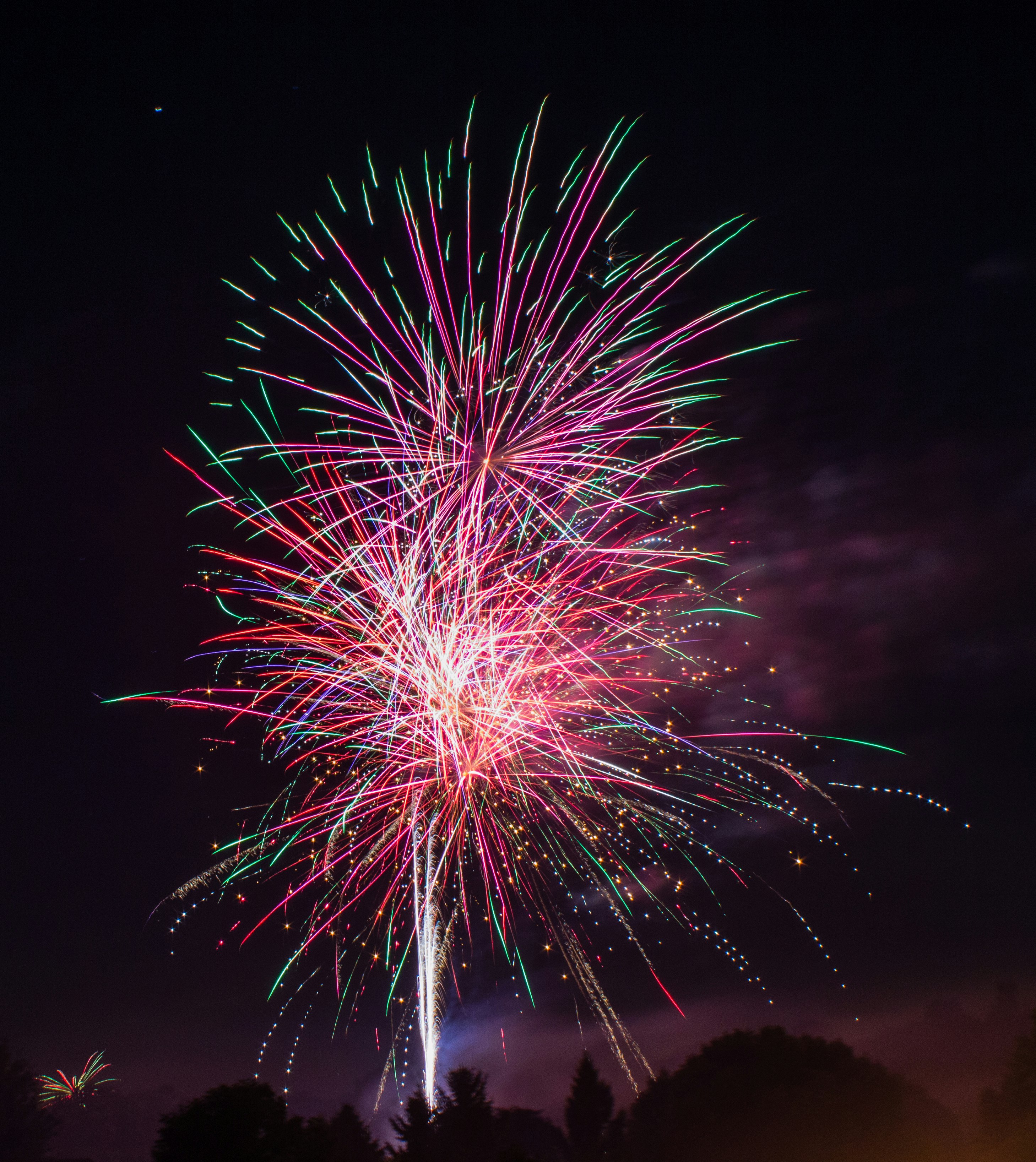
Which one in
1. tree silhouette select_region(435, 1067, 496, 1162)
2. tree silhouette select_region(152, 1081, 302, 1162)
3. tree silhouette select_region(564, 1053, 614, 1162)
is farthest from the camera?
tree silhouette select_region(564, 1053, 614, 1162)

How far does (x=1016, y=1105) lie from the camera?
29719 mm

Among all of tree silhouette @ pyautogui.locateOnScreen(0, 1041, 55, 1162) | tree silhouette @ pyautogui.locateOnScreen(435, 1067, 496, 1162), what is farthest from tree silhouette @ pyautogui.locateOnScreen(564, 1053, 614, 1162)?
tree silhouette @ pyautogui.locateOnScreen(0, 1041, 55, 1162)

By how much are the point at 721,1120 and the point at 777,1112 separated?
7.29ft

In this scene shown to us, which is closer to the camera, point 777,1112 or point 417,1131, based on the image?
point 417,1131

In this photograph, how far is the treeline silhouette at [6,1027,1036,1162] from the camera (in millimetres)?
23406

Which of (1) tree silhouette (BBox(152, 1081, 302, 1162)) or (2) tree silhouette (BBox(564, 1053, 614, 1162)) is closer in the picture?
(1) tree silhouette (BBox(152, 1081, 302, 1162))

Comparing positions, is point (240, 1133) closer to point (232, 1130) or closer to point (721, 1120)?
point (232, 1130)

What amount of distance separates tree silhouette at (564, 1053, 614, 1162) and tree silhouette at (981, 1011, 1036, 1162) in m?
14.0

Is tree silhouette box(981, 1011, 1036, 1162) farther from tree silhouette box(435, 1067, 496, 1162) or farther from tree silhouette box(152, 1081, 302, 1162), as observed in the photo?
tree silhouette box(152, 1081, 302, 1162)

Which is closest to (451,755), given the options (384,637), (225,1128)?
(384,637)

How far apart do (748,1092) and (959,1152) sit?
7.80 metres

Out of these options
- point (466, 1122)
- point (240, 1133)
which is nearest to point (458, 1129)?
point (466, 1122)

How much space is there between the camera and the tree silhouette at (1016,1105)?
2584 cm

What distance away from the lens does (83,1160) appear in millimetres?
35406
